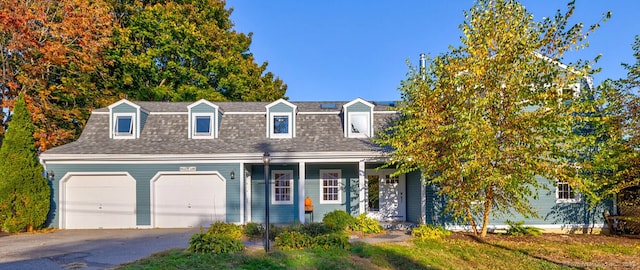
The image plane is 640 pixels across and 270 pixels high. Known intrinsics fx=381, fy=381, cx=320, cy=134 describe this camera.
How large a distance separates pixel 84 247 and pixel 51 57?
11787 mm

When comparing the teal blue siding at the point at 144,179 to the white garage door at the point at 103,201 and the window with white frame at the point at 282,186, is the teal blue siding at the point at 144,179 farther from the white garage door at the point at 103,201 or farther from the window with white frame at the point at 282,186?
the window with white frame at the point at 282,186

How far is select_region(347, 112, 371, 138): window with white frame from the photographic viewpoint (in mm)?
15102

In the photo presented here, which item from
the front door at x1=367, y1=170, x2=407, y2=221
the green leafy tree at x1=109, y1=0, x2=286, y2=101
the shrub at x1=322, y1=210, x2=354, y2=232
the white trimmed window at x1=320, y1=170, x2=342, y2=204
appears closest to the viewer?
the shrub at x1=322, y1=210, x2=354, y2=232

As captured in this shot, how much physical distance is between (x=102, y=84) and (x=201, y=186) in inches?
480

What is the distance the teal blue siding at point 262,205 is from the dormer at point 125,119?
15.9ft

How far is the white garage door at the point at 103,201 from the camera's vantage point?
13.5 meters

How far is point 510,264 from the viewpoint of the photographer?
8.61m

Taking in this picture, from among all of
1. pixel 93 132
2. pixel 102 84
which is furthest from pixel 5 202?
pixel 102 84

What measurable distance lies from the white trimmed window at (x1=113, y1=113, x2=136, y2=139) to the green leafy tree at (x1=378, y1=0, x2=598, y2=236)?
35.3ft

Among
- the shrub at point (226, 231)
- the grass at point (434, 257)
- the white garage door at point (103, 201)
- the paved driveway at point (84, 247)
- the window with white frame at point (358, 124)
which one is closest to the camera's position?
the grass at point (434, 257)

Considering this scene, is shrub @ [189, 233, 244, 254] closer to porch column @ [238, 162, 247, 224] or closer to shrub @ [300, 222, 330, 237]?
shrub @ [300, 222, 330, 237]

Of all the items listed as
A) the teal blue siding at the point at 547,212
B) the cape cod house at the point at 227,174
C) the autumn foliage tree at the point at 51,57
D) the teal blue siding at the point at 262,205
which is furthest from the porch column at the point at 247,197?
the autumn foliage tree at the point at 51,57

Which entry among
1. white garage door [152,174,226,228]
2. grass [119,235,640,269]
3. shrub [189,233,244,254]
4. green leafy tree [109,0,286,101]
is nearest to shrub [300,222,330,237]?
grass [119,235,640,269]

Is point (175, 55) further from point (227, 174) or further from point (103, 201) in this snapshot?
point (227, 174)
